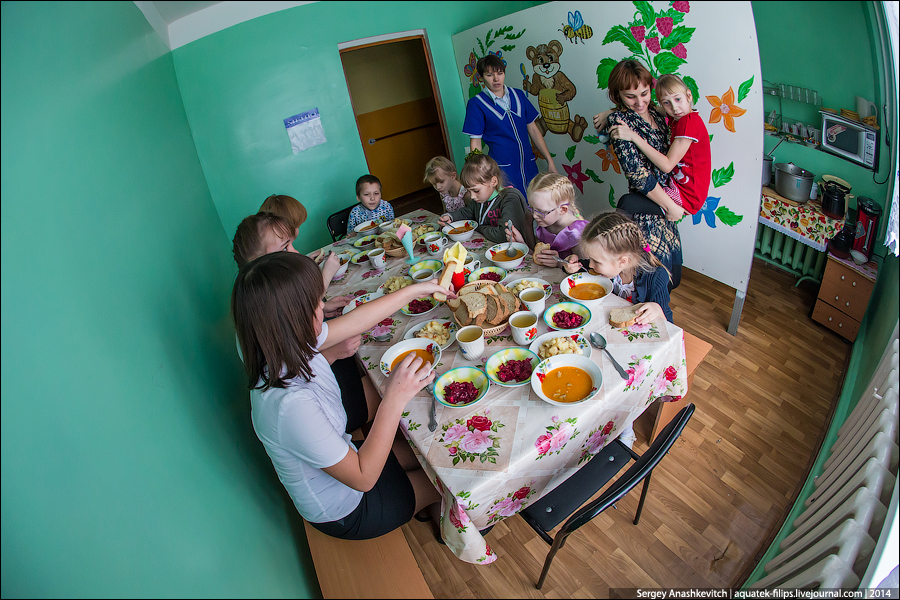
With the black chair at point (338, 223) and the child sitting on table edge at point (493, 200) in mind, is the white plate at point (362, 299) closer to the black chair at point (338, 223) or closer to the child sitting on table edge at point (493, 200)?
the child sitting on table edge at point (493, 200)

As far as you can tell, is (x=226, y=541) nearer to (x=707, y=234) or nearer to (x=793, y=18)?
(x=793, y=18)

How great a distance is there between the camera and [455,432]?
1.16 m

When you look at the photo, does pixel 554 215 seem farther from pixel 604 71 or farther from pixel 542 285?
pixel 604 71

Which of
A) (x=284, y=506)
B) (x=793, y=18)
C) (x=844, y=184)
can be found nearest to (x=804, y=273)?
(x=844, y=184)

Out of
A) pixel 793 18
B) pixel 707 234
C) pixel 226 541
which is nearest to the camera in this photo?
pixel 226 541

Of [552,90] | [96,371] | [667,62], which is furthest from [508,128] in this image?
[96,371]

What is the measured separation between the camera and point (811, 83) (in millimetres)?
1407

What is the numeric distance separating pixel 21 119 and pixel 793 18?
1.55 meters

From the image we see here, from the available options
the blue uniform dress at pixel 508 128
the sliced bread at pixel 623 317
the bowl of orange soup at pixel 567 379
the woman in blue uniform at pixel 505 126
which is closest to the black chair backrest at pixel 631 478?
the bowl of orange soup at pixel 567 379

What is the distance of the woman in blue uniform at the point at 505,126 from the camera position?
2694 millimetres

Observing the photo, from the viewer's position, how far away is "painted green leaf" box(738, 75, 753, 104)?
1.65 m

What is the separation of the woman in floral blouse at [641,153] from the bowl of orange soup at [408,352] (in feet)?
3.58

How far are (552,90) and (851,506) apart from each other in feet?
8.37

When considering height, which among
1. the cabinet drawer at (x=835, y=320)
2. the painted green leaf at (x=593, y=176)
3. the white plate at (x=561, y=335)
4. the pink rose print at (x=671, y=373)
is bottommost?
the cabinet drawer at (x=835, y=320)
